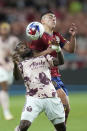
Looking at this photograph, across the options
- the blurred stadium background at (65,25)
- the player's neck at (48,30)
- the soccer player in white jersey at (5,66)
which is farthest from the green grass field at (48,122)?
the player's neck at (48,30)

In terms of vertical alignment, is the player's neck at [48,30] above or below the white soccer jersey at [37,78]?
above

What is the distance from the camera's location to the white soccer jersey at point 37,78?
323 inches

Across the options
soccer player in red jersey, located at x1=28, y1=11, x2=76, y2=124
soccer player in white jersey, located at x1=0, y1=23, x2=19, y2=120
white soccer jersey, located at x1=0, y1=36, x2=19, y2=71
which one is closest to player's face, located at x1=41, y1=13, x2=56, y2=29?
soccer player in red jersey, located at x1=28, y1=11, x2=76, y2=124

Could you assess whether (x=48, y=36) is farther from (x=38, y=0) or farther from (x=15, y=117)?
(x=38, y=0)

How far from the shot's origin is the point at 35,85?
8.20 m

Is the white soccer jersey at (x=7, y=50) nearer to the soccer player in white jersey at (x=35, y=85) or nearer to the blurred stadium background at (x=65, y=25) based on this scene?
the blurred stadium background at (x=65, y=25)

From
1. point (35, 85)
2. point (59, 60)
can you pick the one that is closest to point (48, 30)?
point (59, 60)

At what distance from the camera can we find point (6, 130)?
11.2 meters

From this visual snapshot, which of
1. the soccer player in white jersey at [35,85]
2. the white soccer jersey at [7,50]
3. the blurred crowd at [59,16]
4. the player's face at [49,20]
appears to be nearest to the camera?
the soccer player in white jersey at [35,85]

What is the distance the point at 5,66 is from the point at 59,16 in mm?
8665

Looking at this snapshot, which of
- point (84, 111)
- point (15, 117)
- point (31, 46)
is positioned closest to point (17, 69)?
point (31, 46)

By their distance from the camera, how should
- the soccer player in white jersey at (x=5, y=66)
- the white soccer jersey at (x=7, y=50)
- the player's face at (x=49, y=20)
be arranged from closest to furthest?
1. the player's face at (x=49, y=20)
2. the soccer player in white jersey at (x=5, y=66)
3. the white soccer jersey at (x=7, y=50)

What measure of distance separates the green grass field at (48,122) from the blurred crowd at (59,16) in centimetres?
234

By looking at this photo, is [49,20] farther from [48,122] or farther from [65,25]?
[65,25]
